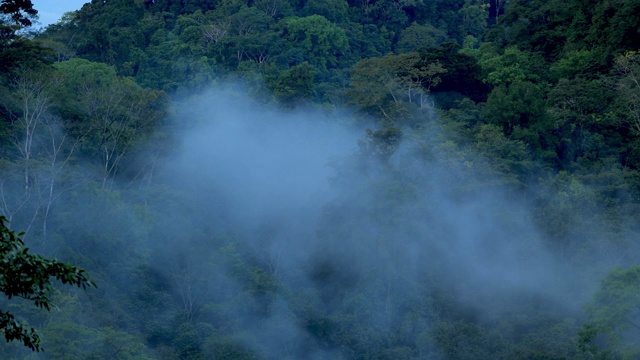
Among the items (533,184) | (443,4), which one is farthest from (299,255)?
Answer: (443,4)

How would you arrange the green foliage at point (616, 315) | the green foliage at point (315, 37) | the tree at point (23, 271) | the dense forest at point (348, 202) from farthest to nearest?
the green foliage at point (315, 37) < the dense forest at point (348, 202) < the green foliage at point (616, 315) < the tree at point (23, 271)

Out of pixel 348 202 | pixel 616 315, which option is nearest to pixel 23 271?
pixel 616 315

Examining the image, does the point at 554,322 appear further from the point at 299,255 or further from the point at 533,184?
the point at 299,255

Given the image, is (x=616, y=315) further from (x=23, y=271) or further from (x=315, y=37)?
(x=315, y=37)

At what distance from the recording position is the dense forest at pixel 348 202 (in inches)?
725

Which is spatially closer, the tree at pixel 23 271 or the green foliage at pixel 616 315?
the tree at pixel 23 271

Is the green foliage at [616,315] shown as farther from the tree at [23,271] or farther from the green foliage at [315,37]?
the green foliage at [315,37]

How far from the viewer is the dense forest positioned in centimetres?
1841

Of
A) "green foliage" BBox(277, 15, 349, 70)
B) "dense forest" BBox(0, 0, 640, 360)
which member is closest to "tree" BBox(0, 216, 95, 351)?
"dense forest" BBox(0, 0, 640, 360)

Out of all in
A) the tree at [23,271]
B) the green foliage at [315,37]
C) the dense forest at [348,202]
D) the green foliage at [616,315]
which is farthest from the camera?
the green foliage at [315,37]

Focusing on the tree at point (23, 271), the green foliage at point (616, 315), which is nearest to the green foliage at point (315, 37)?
the green foliage at point (616, 315)

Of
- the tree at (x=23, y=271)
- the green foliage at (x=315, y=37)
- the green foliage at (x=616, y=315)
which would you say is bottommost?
the tree at (x=23, y=271)

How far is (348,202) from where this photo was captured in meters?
20.8

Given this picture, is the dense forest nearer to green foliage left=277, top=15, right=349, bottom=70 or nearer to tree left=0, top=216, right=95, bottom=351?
green foliage left=277, top=15, right=349, bottom=70
